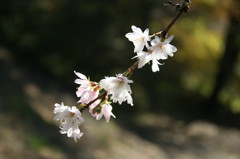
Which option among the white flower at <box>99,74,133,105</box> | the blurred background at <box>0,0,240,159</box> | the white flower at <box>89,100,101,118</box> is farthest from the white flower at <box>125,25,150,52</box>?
the blurred background at <box>0,0,240,159</box>

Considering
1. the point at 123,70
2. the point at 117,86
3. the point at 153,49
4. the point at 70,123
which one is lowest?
the point at 70,123

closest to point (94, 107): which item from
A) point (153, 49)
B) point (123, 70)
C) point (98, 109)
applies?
point (98, 109)

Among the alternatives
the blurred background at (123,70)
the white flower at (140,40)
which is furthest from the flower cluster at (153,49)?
the blurred background at (123,70)

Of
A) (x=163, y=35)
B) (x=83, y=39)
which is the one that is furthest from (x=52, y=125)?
(x=163, y=35)

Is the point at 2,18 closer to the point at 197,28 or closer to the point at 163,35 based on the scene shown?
the point at 197,28

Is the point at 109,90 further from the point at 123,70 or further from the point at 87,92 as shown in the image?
the point at 123,70

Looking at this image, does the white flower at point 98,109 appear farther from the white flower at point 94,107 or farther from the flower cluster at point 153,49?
the flower cluster at point 153,49

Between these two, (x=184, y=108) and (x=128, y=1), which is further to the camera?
(x=184, y=108)

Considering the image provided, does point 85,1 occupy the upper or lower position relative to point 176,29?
lower

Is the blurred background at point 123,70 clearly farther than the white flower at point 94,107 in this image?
Yes
